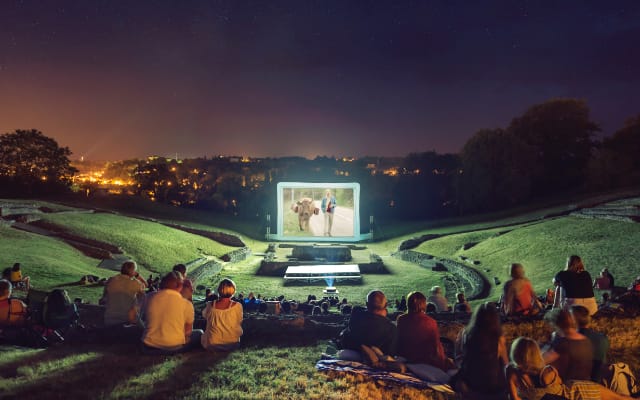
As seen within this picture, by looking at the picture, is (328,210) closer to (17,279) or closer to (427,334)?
(17,279)

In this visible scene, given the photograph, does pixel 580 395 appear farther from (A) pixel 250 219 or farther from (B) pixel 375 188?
(B) pixel 375 188

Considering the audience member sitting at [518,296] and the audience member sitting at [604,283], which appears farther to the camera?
Answer: the audience member sitting at [604,283]

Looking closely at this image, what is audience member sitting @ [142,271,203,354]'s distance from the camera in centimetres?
687

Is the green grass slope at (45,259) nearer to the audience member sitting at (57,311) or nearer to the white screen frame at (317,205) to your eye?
the audience member sitting at (57,311)

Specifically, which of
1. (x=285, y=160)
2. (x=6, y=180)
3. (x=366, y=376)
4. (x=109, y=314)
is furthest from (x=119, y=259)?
(x=285, y=160)

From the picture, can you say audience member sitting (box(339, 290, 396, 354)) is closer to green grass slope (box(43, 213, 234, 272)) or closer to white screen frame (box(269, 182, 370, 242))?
green grass slope (box(43, 213, 234, 272))

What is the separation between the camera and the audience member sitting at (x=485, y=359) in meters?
5.34

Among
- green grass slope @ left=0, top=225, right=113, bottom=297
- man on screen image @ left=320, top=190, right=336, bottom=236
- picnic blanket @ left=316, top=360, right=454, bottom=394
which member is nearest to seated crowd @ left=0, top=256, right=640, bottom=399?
picnic blanket @ left=316, top=360, right=454, bottom=394

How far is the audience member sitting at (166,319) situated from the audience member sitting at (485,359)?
402 cm

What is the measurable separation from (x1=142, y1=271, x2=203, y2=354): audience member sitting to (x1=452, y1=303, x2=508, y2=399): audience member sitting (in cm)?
402

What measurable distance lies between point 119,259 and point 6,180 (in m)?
30.1

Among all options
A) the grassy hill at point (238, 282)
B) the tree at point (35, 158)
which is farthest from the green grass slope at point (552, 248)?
the tree at point (35, 158)

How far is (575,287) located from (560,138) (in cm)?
5330

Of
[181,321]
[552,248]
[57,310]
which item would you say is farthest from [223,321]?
[552,248]
